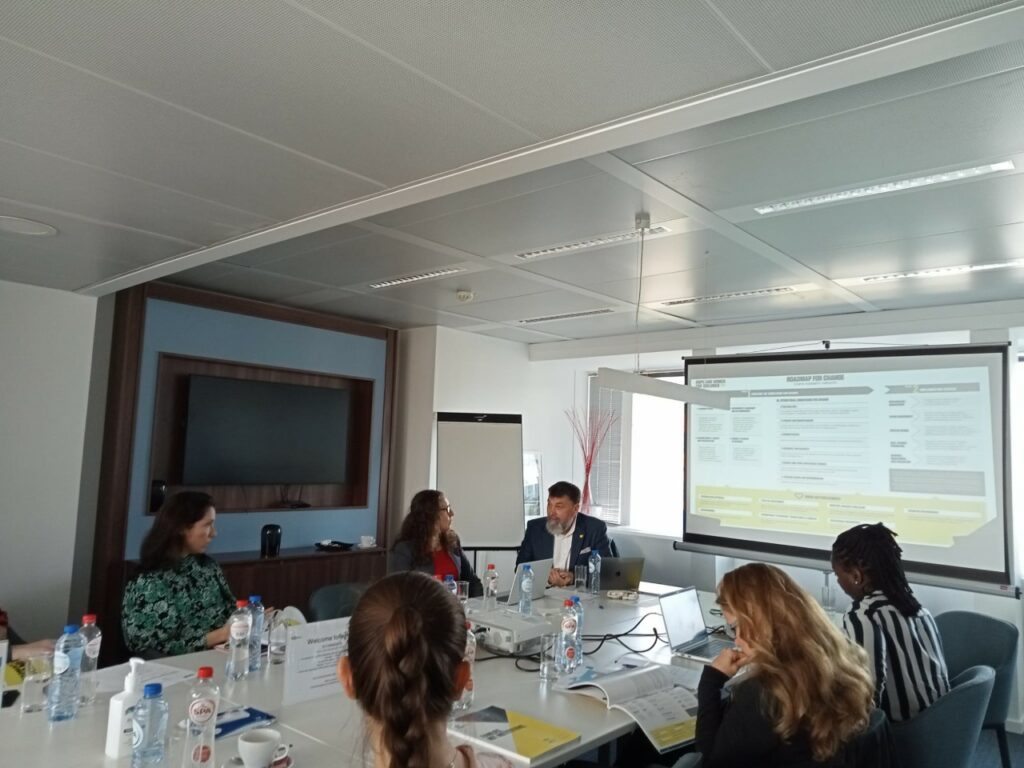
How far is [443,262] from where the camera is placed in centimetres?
417

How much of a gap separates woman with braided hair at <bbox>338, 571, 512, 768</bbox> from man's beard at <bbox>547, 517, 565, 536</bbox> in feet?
10.8

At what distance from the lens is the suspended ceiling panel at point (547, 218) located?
3010 mm

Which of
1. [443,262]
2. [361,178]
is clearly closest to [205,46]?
[361,178]

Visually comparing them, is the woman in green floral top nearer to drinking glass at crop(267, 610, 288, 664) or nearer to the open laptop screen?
drinking glass at crop(267, 610, 288, 664)

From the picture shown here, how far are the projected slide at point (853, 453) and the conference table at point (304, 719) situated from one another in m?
2.70

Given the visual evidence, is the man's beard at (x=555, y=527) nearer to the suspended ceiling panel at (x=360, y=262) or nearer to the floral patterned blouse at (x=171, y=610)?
the suspended ceiling panel at (x=360, y=262)

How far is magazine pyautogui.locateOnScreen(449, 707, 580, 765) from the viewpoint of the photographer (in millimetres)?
1876

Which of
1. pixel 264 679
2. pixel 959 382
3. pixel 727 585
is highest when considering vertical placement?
pixel 959 382

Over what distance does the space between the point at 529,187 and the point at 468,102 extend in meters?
1.00

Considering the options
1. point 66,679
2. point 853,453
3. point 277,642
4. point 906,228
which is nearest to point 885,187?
point 906,228

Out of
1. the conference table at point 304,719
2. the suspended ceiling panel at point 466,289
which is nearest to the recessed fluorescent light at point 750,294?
the suspended ceiling panel at point 466,289

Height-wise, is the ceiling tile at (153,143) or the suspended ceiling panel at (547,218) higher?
the suspended ceiling panel at (547,218)

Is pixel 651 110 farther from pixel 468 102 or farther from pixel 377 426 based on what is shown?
pixel 377 426

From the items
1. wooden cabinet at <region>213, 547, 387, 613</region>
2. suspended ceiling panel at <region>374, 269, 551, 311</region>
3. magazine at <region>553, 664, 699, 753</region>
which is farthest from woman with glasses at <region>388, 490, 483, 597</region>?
magazine at <region>553, 664, 699, 753</region>
